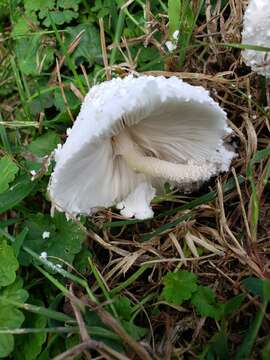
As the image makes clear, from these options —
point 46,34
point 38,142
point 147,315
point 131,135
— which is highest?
point 46,34

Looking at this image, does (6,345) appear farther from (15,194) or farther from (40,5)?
(40,5)

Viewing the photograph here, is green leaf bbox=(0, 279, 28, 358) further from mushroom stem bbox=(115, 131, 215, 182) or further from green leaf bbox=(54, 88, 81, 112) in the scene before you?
green leaf bbox=(54, 88, 81, 112)

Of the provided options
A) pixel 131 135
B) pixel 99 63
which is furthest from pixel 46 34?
pixel 131 135

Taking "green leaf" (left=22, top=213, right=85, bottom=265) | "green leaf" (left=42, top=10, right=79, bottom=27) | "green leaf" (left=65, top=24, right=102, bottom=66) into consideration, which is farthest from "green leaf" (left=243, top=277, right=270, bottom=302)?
"green leaf" (left=42, top=10, right=79, bottom=27)

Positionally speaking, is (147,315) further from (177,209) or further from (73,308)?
(177,209)

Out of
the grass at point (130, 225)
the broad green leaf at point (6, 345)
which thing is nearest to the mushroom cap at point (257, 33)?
the grass at point (130, 225)

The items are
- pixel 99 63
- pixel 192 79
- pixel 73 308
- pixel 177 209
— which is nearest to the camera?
pixel 73 308
